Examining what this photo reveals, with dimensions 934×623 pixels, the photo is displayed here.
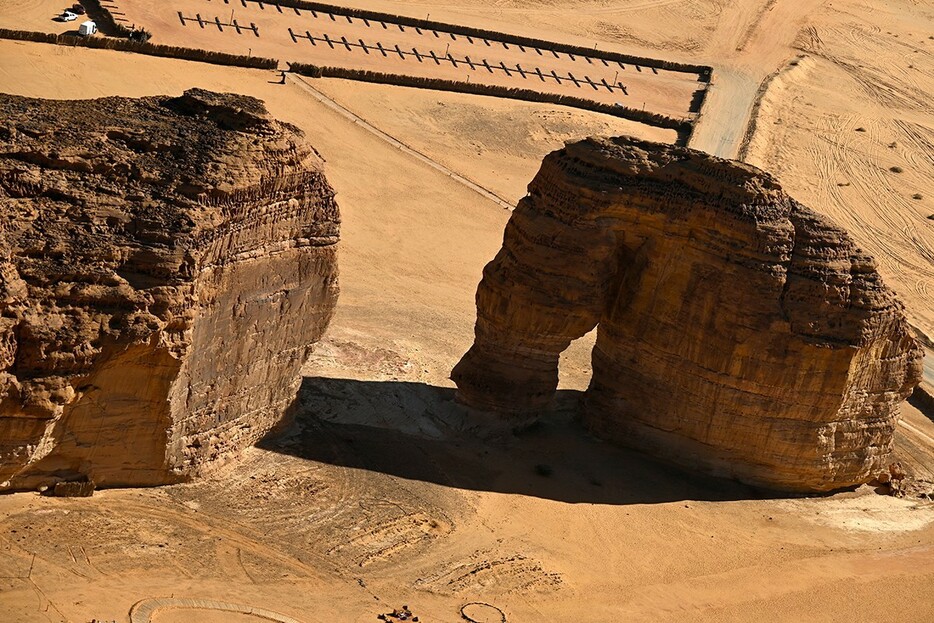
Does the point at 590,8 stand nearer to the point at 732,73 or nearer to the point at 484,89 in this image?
the point at 732,73

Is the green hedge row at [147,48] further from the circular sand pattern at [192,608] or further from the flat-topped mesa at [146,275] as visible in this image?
the circular sand pattern at [192,608]

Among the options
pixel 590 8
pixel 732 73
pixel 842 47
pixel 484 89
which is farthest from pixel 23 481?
pixel 842 47

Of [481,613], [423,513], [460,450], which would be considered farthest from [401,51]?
[481,613]

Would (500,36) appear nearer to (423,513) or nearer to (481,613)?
(423,513)

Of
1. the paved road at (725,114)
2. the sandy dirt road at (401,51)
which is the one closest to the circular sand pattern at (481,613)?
the paved road at (725,114)

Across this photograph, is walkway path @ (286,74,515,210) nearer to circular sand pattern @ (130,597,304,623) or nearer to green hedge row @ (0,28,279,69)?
green hedge row @ (0,28,279,69)

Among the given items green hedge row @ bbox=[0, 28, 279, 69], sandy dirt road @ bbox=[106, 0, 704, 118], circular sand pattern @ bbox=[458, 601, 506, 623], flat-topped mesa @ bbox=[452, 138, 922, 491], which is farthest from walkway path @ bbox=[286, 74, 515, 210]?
circular sand pattern @ bbox=[458, 601, 506, 623]
